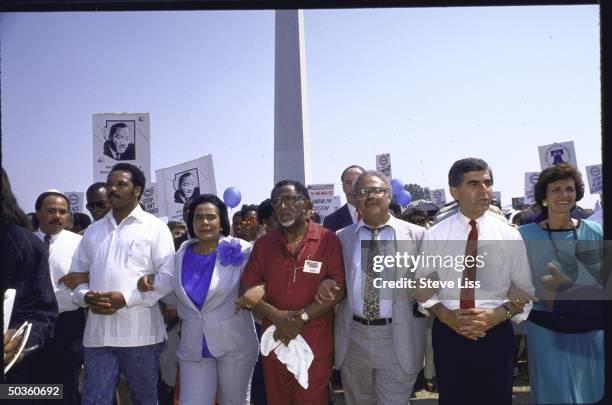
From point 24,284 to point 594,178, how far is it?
9.82 meters

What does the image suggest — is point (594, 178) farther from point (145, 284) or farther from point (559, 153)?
point (145, 284)

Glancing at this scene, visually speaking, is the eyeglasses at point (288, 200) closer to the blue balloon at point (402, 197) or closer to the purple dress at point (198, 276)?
the purple dress at point (198, 276)

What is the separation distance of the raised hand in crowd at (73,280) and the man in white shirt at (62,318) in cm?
20

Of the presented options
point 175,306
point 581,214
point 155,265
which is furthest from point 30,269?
point 581,214

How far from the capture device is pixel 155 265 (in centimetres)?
369

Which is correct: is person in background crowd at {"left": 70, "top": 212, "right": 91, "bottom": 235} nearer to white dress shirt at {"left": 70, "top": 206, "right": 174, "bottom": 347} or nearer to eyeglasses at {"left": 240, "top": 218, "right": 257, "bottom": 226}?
eyeglasses at {"left": 240, "top": 218, "right": 257, "bottom": 226}

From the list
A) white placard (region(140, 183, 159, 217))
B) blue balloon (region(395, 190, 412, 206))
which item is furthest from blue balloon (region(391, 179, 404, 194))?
white placard (region(140, 183, 159, 217))

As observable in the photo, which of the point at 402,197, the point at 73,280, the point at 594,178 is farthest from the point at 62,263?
the point at 402,197

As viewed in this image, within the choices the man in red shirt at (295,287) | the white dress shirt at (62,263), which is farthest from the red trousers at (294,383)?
the white dress shirt at (62,263)

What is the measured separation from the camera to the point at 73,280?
3.66 metres

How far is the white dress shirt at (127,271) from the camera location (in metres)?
3.54

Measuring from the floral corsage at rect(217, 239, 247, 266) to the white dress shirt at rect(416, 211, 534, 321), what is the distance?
1.17 metres

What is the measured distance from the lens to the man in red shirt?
11.3 feet

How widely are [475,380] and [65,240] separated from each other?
3074 mm
